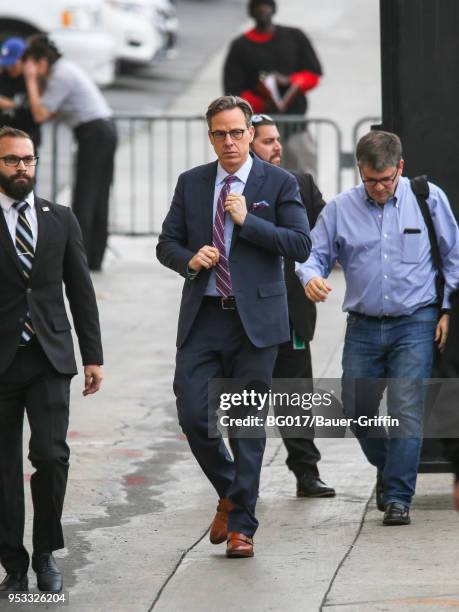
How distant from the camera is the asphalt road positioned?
23.1m

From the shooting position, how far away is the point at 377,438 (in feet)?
25.7

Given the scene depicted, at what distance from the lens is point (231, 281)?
23.4ft

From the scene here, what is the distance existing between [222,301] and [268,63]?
8.17 m

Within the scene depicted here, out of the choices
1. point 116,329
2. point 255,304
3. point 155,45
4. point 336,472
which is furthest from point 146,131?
point 255,304

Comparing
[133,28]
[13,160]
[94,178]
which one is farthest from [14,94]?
[133,28]

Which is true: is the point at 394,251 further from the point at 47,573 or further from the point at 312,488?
the point at 47,573

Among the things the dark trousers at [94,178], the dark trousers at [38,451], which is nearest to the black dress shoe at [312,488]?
the dark trousers at [38,451]

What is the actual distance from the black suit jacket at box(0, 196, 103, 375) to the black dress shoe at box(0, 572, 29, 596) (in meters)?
0.85

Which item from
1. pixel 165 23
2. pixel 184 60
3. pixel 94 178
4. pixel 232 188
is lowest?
pixel 94 178

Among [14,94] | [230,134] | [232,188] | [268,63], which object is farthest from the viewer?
[268,63]

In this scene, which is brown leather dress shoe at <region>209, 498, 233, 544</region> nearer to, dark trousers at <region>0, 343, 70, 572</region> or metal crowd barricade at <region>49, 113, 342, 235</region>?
dark trousers at <region>0, 343, 70, 572</region>

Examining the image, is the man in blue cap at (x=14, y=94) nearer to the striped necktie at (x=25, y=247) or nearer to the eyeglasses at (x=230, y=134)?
the eyeglasses at (x=230, y=134)

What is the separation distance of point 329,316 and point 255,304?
19.6 feet

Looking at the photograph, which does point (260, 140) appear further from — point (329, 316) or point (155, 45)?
point (155, 45)
